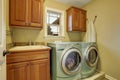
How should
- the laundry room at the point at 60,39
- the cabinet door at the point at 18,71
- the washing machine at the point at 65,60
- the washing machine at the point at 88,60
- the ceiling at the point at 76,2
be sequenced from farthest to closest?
the ceiling at the point at 76,2 → the washing machine at the point at 88,60 → the washing machine at the point at 65,60 → the laundry room at the point at 60,39 → the cabinet door at the point at 18,71

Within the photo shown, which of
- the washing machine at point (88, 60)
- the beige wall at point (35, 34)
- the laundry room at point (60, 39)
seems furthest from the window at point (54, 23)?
the washing machine at point (88, 60)

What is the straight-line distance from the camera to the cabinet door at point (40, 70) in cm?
191

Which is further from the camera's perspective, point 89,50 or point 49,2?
point 49,2

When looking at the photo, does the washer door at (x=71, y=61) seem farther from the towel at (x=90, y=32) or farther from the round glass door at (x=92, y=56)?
the towel at (x=90, y=32)

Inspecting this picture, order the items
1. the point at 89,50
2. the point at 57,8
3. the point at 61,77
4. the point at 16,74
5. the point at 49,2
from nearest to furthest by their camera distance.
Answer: the point at 16,74, the point at 61,77, the point at 89,50, the point at 49,2, the point at 57,8

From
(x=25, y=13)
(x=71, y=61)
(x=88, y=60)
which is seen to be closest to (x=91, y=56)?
(x=88, y=60)

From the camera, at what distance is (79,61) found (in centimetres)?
246

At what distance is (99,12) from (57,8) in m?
1.28

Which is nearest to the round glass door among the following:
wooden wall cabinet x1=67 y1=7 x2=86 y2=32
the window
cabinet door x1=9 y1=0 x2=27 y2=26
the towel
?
the towel

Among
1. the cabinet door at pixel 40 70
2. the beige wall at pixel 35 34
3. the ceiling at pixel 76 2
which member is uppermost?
the ceiling at pixel 76 2

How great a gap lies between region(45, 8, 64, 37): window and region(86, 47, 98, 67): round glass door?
39.9 inches

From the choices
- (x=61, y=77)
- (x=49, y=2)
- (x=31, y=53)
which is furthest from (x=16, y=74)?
(x=49, y=2)

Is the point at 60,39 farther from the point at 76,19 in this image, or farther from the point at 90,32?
the point at 90,32

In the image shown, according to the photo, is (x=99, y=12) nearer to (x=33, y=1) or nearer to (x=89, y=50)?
(x=89, y=50)
